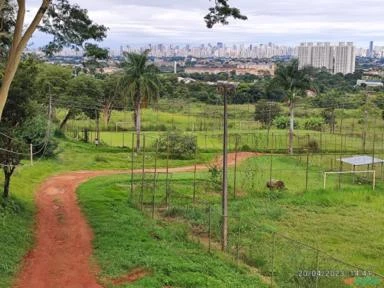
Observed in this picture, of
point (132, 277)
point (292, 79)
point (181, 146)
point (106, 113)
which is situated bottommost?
point (132, 277)

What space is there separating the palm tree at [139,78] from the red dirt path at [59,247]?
1442 cm

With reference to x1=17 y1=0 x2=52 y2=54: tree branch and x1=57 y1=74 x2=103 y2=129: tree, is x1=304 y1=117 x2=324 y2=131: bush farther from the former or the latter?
x1=17 y1=0 x2=52 y2=54: tree branch

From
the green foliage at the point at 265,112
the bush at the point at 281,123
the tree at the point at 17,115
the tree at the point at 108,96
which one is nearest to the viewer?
the tree at the point at 17,115

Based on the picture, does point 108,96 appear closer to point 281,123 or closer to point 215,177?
point 281,123

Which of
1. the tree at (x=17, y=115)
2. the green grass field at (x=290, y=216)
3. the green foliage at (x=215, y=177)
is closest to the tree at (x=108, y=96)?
the green grass field at (x=290, y=216)

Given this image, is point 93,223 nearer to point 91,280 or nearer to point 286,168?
point 91,280

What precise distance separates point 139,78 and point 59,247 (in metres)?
26.2

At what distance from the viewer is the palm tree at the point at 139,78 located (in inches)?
1746

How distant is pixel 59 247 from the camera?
776 inches

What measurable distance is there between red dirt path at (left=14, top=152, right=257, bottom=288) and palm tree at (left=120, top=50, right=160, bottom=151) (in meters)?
14.4

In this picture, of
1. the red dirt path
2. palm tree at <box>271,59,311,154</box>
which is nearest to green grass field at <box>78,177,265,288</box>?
the red dirt path

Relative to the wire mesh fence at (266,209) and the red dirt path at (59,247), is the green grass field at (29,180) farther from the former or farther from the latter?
the wire mesh fence at (266,209)

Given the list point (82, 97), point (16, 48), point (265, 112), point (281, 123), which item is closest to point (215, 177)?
point (16, 48)

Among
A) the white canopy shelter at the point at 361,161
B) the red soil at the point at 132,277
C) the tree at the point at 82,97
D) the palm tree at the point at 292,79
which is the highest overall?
the palm tree at the point at 292,79
